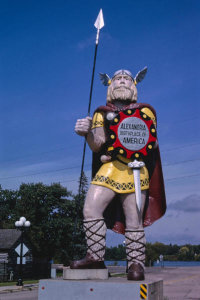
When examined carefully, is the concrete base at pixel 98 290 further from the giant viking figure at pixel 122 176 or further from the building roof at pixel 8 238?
the building roof at pixel 8 238

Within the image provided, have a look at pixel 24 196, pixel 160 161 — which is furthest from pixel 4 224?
pixel 160 161

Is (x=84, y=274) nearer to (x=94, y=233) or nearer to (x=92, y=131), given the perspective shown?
(x=94, y=233)

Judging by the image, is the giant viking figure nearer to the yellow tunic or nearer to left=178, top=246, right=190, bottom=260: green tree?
the yellow tunic

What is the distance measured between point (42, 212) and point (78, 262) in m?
26.4

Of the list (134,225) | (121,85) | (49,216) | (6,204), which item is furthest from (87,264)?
(6,204)

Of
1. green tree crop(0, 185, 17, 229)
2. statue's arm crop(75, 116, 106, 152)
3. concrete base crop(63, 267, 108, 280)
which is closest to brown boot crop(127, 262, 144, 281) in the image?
concrete base crop(63, 267, 108, 280)

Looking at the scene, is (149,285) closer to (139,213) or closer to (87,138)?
(139,213)

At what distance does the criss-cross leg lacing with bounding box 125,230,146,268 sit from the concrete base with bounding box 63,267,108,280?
468 millimetres

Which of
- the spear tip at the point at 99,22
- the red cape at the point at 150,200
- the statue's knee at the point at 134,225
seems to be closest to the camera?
the statue's knee at the point at 134,225

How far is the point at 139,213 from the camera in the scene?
19.4ft

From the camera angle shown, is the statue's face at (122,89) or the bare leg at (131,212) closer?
the bare leg at (131,212)

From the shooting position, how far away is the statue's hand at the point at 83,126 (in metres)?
5.96

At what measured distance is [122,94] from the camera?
6.42m

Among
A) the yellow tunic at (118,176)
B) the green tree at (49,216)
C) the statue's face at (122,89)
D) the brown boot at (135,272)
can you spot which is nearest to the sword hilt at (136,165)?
the yellow tunic at (118,176)
